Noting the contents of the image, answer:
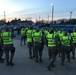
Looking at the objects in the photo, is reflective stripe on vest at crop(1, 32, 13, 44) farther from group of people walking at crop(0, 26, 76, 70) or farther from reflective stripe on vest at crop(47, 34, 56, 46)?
reflective stripe on vest at crop(47, 34, 56, 46)

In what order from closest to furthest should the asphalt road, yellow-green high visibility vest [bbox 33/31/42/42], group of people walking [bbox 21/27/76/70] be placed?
the asphalt road, group of people walking [bbox 21/27/76/70], yellow-green high visibility vest [bbox 33/31/42/42]

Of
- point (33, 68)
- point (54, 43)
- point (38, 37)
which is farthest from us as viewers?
point (38, 37)

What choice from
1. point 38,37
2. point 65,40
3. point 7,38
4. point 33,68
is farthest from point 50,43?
point 7,38

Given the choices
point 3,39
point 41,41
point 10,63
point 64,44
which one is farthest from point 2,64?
point 64,44

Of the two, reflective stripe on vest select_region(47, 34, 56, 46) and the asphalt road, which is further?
reflective stripe on vest select_region(47, 34, 56, 46)

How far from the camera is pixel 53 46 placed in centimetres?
1176

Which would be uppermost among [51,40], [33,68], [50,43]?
[51,40]

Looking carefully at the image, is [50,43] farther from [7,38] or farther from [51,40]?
[7,38]

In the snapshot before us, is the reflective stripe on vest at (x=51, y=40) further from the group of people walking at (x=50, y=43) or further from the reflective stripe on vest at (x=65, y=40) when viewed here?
the reflective stripe on vest at (x=65, y=40)

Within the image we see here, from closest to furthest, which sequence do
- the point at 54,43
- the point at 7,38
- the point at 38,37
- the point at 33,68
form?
the point at 54,43 < the point at 33,68 < the point at 7,38 < the point at 38,37

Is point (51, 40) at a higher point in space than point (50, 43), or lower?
higher

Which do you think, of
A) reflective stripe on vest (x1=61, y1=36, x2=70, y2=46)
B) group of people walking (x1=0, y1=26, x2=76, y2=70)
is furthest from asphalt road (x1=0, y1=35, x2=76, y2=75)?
reflective stripe on vest (x1=61, y1=36, x2=70, y2=46)

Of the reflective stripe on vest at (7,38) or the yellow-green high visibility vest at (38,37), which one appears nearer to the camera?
the reflective stripe on vest at (7,38)

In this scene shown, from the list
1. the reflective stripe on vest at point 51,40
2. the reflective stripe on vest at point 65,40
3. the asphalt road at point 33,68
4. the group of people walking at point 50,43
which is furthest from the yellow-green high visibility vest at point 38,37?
the reflective stripe on vest at point 51,40
